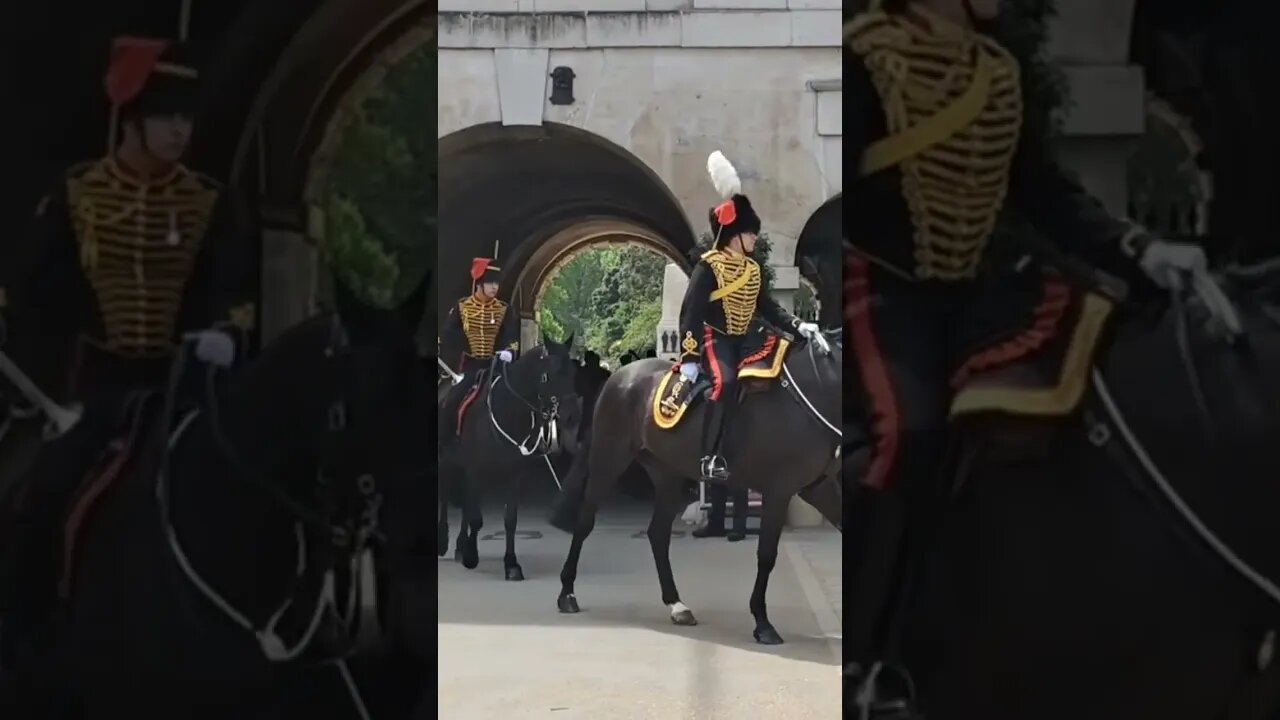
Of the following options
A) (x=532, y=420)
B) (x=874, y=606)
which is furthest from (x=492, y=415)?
(x=874, y=606)

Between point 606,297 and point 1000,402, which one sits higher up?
point 606,297

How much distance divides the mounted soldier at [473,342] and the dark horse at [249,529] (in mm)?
6200

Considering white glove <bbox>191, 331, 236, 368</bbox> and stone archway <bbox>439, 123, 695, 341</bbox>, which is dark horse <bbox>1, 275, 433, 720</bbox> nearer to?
white glove <bbox>191, 331, 236, 368</bbox>

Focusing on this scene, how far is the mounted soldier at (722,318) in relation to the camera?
716 cm

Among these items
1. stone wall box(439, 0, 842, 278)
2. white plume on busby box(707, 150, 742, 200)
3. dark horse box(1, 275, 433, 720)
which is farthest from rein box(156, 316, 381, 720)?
stone wall box(439, 0, 842, 278)

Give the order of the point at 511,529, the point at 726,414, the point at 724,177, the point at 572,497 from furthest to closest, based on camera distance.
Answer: the point at 724,177
the point at 511,529
the point at 572,497
the point at 726,414

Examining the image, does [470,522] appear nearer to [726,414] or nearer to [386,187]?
[726,414]

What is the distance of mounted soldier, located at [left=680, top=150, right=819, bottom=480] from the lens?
23.5 ft

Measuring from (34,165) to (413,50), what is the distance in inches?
33.9

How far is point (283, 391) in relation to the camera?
2811 millimetres

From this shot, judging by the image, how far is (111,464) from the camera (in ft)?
9.34

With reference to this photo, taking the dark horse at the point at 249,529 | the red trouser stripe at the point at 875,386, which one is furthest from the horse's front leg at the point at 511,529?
the red trouser stripe at the point at 875,386

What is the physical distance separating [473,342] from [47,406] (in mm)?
6553

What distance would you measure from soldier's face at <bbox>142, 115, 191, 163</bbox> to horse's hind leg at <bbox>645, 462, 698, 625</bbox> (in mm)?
4834
